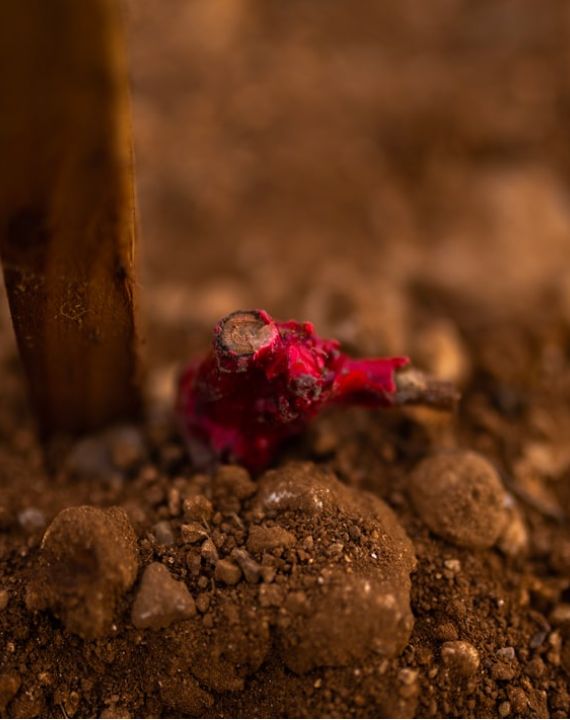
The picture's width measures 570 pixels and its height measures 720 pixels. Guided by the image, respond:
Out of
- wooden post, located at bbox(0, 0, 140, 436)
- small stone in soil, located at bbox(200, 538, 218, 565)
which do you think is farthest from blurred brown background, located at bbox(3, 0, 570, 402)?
small stone in soil, located at bbox(200, 538, 218, 565)

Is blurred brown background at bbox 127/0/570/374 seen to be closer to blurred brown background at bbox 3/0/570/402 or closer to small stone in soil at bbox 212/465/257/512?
blurred brown background at bbox 3/0/570/402

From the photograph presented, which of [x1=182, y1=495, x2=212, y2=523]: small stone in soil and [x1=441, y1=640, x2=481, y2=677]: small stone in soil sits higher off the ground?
[x1=182, y1=495, x2=212, y2=523]: small stone in soil

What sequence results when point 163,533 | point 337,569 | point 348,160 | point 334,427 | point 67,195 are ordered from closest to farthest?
point 67,195
point 337,569
point 163,533
point 334,427
point 348,160

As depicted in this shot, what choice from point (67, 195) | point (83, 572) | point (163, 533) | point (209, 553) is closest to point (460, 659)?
point (209, 553)

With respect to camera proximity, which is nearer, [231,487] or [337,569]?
[337,569]

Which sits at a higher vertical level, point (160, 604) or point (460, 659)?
point (160, 604)

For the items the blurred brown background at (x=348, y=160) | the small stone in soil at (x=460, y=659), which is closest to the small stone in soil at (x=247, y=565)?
the small stone in soil at (x=460, y=659)

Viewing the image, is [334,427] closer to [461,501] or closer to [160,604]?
[461,501]

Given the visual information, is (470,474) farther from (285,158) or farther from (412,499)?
(285,158)
